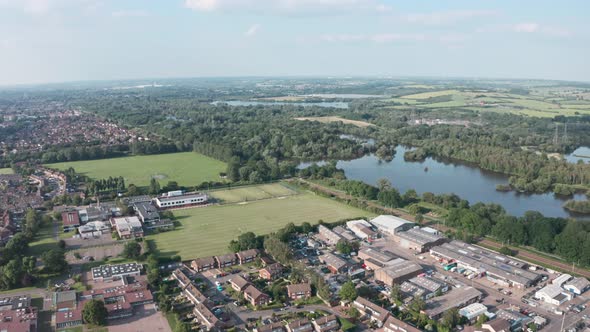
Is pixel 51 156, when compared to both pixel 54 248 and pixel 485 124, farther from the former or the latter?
pixel 485 124

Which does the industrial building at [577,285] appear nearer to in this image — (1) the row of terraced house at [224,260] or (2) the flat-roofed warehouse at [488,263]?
(2) the flat-roofed warehouse at [488,263]

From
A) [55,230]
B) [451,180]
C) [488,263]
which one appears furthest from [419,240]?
[55,230]

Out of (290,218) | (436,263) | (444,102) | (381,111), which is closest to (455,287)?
(436,263)

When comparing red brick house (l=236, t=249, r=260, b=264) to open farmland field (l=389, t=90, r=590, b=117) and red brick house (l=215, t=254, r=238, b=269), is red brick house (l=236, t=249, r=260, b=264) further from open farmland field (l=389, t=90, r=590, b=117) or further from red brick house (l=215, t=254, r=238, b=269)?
open farmland field (l=389, t=90, r=590, b=117)

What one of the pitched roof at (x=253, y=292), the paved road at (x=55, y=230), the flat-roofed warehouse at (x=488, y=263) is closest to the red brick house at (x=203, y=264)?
the pitched roof at (x=253, y=292)

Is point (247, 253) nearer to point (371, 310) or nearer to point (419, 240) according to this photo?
point (371, 310)

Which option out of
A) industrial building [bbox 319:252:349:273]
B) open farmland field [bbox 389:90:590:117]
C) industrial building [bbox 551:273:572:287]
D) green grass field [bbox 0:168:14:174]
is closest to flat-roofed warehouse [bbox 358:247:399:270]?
industrial building [bbox 319:252:349:273]
